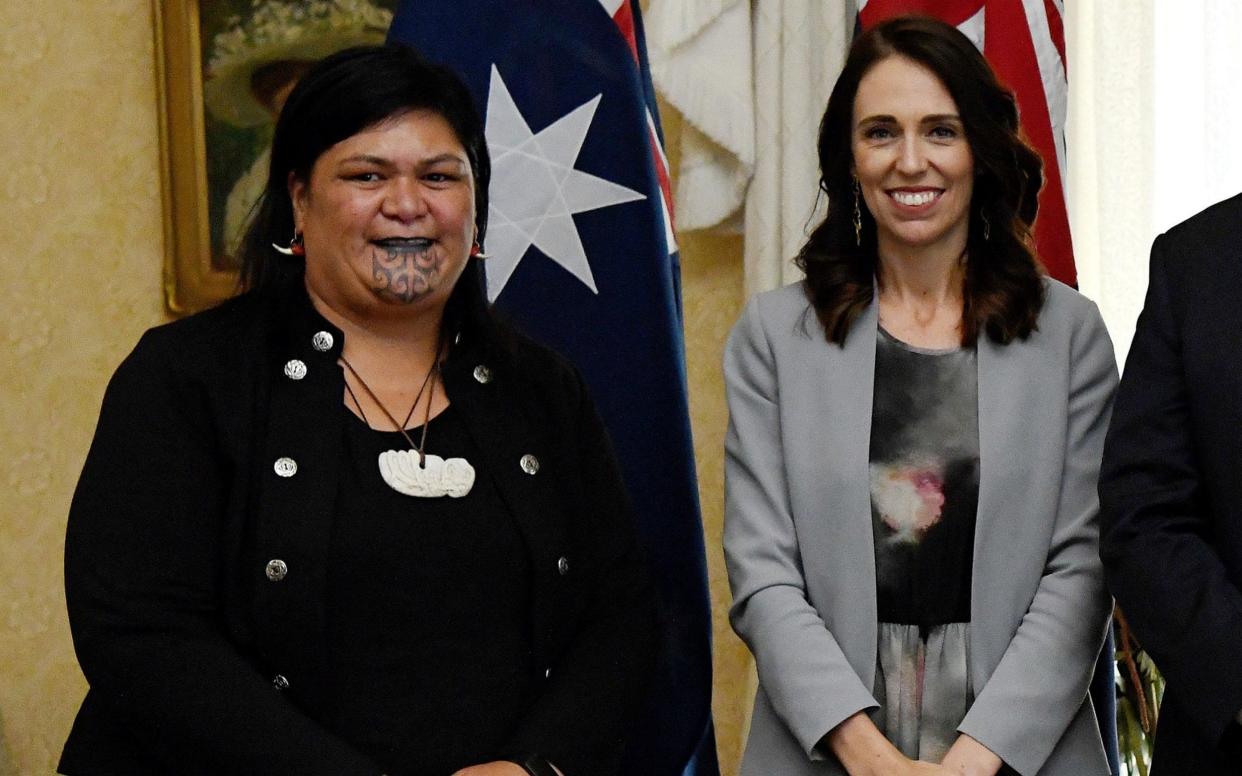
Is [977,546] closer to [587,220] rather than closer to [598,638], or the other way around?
[598,638]

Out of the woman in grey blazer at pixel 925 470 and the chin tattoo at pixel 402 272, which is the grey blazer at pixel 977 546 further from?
the chin tattoo at pixel 402 272

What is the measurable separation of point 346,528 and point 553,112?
113 centimetres

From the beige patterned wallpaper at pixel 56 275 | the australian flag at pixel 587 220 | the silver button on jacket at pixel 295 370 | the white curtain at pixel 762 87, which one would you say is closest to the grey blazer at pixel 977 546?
the australian flag at pixel 587 220

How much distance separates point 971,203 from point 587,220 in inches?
31.3

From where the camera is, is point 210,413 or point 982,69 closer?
point 210,413

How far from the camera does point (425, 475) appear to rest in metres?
2.11

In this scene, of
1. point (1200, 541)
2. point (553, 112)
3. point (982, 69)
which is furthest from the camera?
point (553, 112)

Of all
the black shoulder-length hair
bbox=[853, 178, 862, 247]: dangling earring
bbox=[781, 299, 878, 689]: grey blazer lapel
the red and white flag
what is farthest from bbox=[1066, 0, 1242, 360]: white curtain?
the black shoulder-length hair

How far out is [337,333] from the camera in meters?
2.20

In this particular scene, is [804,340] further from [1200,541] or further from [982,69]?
[1200,541]

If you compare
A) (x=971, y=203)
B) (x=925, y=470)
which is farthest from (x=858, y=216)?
(x=925, y=470)

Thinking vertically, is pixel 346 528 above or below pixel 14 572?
above

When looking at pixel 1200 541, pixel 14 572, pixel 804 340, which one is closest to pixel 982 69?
pixel 804 340

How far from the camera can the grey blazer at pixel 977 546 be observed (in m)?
2.17
